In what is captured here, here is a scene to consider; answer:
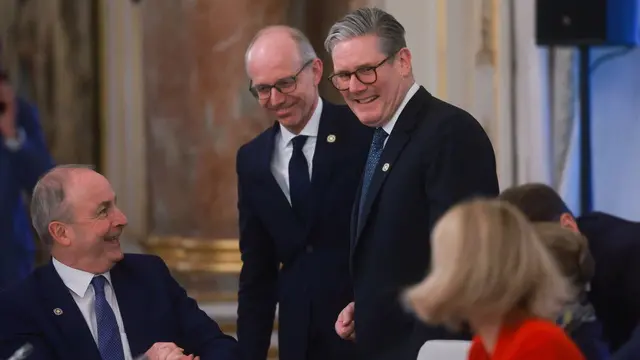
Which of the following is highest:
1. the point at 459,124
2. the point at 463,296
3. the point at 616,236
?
the point at 459,124

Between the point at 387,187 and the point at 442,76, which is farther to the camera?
the point at 442,76

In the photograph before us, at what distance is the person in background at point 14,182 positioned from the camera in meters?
4.90

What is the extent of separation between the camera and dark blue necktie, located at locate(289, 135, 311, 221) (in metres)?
3.27

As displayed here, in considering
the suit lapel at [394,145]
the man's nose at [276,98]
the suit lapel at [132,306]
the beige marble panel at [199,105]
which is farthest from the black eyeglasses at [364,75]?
the beige marble panel at [199,105]

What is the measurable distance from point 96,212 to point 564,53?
2532 millimetres

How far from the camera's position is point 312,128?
329 centimetres

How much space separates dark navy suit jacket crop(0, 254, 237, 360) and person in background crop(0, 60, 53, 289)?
189cm

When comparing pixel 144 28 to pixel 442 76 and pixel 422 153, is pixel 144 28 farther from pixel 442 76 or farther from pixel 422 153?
pixel 422 153

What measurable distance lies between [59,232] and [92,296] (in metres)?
0.19

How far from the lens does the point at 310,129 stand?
3285 millimetres

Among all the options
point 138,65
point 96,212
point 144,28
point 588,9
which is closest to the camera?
point 96,212

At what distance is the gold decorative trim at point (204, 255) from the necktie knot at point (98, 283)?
Answer: 2484 millimetres

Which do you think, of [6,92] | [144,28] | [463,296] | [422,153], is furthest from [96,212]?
[144,28]

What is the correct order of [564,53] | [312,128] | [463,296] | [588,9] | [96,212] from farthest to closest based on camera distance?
[564,53], [588,9], [312,128], [96,212], [463,296]
